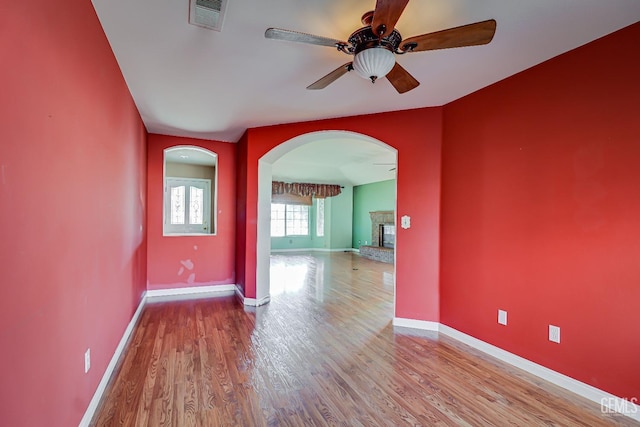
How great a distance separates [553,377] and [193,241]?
463 centimetres

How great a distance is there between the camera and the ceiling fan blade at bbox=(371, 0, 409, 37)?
1454 millimetres

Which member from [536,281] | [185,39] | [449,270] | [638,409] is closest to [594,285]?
[536,281]

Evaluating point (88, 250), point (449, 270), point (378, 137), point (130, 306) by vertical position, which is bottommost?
point (130, 306)

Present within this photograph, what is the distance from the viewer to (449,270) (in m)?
3.31

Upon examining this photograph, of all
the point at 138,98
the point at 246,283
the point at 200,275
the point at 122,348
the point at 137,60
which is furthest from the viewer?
the point at 200,275

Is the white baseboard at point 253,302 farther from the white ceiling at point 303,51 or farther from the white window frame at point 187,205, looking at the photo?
the white window frame at point 187,205

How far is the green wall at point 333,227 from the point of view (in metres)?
11.0

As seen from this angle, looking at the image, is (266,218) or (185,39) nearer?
(185,39)

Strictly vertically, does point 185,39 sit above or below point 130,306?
above

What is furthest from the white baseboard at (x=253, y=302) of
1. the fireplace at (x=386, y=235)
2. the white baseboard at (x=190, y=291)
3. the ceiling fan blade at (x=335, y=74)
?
the fireplace at (x=386, y=235)

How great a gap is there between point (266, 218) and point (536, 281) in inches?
126

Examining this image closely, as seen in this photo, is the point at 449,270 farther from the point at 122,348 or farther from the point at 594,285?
the point at 122,348

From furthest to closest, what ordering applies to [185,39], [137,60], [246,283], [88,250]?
[246,283], [137,60], [185,39], [88,250]

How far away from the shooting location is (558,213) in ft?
7.82
